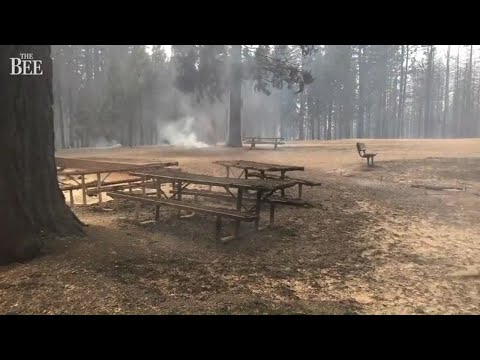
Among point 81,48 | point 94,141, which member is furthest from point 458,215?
point 81,48

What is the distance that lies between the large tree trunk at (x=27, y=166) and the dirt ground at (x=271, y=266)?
0.97 feet

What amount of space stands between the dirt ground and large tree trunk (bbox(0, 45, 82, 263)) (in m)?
0.30

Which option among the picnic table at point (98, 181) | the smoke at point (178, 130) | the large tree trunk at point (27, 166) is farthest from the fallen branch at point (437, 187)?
the smoke at point (178, 130)

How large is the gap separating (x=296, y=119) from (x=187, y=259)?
4080 centimetres

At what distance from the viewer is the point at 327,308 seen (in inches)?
156

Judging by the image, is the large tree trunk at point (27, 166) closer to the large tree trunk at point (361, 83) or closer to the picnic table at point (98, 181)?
the picnic table at point (98, 181)

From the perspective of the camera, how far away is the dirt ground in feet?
12.9

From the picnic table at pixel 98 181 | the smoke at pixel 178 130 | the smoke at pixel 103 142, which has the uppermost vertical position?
the smoke at pixel 178 130

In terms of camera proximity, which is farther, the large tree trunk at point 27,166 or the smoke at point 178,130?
the smoke at point 178,130

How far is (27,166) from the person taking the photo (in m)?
4.90

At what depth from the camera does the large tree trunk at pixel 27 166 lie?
4535mm

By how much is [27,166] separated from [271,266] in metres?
3.30

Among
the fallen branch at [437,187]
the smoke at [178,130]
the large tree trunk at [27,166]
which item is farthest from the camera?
the smoke at [178,130]
